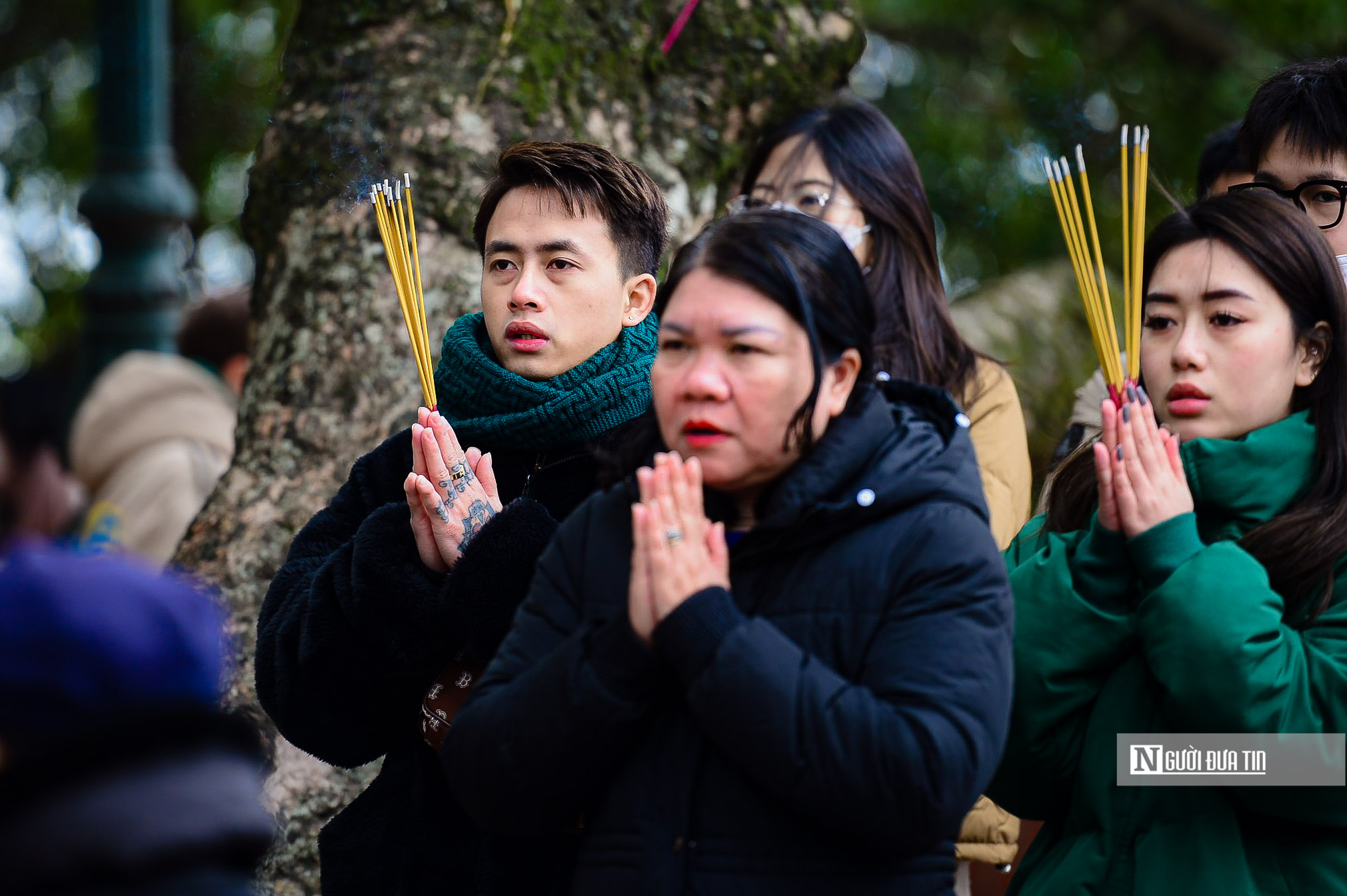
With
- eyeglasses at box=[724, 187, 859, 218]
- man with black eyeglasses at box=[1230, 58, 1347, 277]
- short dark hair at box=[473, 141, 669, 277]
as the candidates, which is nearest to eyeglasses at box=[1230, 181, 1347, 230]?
man with black eyeglasses at box=[1230, 58, 1347, 277]

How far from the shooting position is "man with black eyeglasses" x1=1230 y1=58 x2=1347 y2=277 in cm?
292

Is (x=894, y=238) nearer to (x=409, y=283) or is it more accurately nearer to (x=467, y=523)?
(x=409, y=283)

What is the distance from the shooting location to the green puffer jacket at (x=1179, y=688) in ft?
6.95

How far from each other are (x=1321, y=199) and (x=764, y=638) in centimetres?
174

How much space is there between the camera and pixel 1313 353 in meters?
2.43

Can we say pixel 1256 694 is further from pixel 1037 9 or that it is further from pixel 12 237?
pixel 12 237

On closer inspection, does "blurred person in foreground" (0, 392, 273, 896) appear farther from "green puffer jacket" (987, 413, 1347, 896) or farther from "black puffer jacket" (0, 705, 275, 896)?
"green puffer jacket" (987, 413, 1347, 896)

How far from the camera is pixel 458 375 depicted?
2.64m

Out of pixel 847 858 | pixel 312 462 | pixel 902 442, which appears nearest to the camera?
pixel 847 858

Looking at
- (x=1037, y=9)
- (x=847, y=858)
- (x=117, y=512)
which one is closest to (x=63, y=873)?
(x=847, y=858)

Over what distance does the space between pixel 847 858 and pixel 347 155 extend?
2.56 m

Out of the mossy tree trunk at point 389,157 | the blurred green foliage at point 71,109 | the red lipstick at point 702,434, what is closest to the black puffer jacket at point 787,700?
the red lipstick at point 702,434

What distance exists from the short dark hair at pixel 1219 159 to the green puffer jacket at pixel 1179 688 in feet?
4.77

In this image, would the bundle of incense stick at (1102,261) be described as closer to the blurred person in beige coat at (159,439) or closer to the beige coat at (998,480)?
the beige coat at (998,480)
